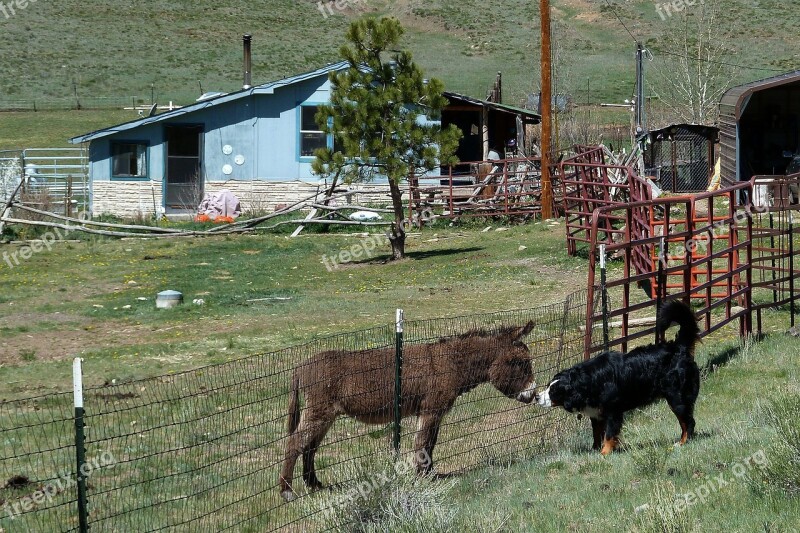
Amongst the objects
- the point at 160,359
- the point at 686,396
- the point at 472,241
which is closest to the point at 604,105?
the point at 472,241

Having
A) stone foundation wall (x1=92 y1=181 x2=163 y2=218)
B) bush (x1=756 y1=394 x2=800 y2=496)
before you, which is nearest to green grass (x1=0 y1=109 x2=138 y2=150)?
stone foundation wall (x1=92 y1=181 x2=163 y2=218)

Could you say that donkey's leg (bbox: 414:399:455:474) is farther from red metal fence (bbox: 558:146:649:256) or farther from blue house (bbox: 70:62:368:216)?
blue house (bbox: 70:62:368:216)

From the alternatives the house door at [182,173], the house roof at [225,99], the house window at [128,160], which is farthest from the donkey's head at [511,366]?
the house window at [128,160]

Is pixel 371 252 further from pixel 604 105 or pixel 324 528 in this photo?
pixel 604 105

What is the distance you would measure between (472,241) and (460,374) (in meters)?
17.4

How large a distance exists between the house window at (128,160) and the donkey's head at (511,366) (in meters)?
26.9

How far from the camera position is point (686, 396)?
28.9 ft

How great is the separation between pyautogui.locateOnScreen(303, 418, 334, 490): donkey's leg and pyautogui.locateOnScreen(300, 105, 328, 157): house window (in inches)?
1015

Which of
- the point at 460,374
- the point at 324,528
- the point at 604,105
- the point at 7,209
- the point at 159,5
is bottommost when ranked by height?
the point at 324,528

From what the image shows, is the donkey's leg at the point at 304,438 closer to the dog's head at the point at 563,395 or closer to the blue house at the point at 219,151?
the dog's head at the point at 563,395

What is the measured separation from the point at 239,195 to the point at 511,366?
2545cm

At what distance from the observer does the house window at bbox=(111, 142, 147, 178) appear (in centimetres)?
3419

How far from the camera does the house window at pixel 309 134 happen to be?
33.5 m

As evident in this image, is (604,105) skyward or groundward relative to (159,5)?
groundward
